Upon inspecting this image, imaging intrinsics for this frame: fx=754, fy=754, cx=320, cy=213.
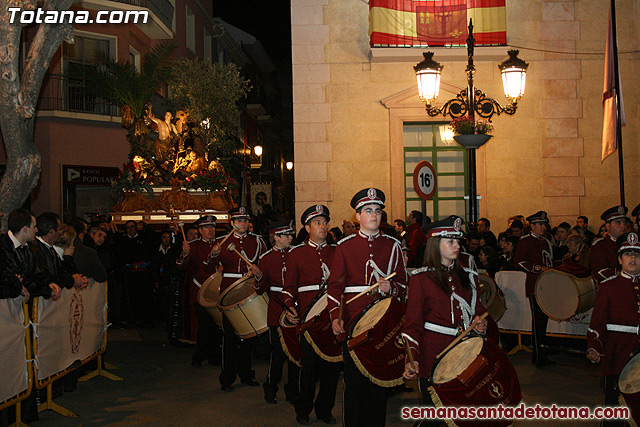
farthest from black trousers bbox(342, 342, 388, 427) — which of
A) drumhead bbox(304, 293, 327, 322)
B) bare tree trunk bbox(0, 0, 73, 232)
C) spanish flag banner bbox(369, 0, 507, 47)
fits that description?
spanish flag banner bbox(369, 0, 507, 47)

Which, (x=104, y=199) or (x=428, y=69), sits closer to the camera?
(x=428, y=69)

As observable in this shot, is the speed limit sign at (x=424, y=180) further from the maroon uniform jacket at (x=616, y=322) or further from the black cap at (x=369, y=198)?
the maroon uniform jacket at (x=616, y=322)

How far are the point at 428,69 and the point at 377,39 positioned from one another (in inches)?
144

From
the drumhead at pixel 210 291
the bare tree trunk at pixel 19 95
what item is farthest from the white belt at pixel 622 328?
the bare tree trunk at pixel 19 95

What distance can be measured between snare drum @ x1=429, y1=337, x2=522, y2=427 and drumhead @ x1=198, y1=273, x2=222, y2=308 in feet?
16.4

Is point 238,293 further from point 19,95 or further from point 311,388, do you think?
point 19,95

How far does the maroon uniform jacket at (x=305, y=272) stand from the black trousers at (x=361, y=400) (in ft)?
5.56

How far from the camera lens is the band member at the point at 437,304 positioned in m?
5.54

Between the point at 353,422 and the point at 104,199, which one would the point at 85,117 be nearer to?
the point at 104,199

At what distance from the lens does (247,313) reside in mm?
8781

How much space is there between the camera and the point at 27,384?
750 centimetres

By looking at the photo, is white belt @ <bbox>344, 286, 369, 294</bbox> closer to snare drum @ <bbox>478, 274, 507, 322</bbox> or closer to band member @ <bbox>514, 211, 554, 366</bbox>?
snare drum @ <bbox>478, 274, 507, 322</bbox>

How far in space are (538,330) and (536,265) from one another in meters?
0.91

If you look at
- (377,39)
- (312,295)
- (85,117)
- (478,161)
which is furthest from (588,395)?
(85,117)
